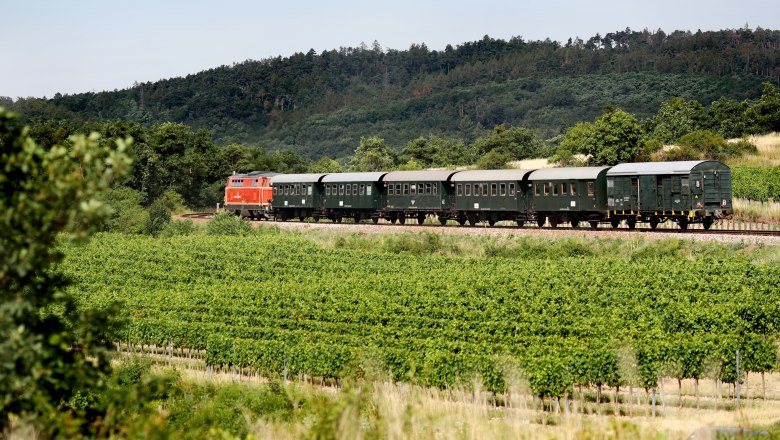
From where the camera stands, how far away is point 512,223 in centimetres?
5906

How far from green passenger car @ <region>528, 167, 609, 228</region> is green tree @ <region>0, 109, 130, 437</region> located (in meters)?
39.6

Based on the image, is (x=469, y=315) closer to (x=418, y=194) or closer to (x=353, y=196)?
(x=418, y=194)

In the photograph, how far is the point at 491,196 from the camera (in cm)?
5219

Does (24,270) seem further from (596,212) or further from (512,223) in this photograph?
(512,223)

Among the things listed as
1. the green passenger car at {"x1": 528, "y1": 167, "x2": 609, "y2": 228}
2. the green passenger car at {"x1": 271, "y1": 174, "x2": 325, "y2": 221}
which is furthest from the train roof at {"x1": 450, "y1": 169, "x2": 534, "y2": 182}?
the green passenger car at {"x1": 271, "y1": 174, "x2": 325, "y2": 221}

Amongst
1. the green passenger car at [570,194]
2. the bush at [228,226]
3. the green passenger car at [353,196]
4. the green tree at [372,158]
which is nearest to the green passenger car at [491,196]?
the green passenger car at [570,194]

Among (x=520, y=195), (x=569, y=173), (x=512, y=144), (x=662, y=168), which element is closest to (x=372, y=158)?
(x=512, y=144)

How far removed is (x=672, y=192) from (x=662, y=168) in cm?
143

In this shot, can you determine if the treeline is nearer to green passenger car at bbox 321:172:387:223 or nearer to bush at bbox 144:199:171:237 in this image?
bush at bbox 144:199:171:237

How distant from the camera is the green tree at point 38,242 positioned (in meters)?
9.20

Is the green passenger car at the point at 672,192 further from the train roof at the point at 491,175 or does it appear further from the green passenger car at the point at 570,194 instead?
the train roof at the point at 491,175

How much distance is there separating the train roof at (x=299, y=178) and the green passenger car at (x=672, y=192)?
80.8 feet

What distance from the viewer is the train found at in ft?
143

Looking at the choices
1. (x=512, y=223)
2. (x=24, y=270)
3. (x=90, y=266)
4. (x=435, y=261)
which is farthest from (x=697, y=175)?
(x=24, y=270)
